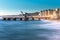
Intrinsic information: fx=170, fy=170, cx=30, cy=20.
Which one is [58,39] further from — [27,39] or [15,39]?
[15,39]

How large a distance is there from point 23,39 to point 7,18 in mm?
111322

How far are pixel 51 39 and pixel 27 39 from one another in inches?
101

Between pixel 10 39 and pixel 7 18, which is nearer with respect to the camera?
pixel 10 39

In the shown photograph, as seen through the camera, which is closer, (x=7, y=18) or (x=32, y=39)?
(x=32, y=39)

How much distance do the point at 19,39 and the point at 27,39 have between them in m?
0.88

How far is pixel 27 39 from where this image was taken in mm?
18297

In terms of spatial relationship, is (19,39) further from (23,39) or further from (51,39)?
(51,39)

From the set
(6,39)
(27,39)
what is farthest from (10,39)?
(27,39)

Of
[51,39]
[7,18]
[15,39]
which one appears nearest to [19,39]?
[15,39]

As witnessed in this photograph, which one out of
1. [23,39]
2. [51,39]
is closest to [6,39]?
[23,39]

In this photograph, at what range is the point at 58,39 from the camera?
18.2m

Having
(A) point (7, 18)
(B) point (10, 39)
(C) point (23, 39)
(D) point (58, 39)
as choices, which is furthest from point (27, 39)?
(A) point (7, 18)

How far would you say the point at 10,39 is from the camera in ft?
60.8

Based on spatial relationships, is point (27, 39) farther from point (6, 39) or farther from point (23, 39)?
point (6, 39)
